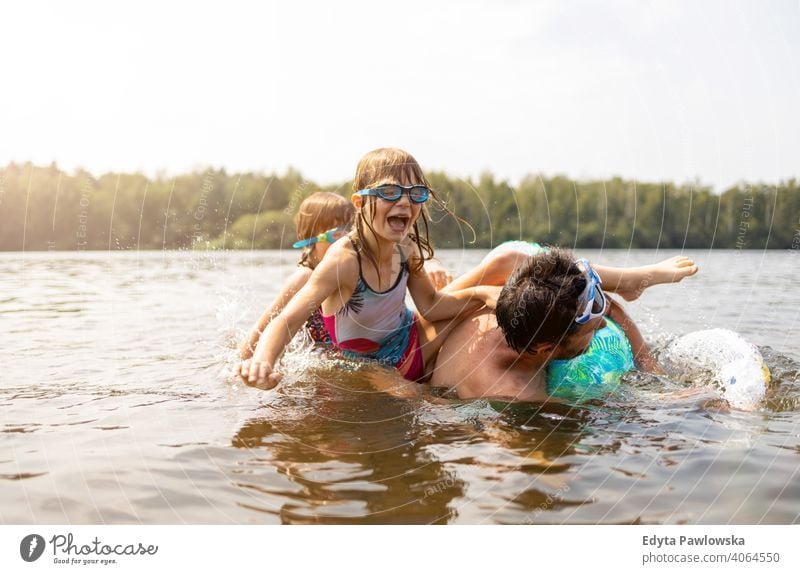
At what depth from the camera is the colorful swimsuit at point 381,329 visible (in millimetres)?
4664

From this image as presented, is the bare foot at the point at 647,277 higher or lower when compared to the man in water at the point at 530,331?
higher

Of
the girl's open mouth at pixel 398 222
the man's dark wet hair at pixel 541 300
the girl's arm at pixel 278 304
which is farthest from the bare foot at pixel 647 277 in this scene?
the girl's arm at pixel 278 304

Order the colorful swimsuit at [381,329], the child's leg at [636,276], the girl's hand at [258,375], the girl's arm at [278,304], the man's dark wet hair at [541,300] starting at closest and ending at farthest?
the girl's hand at [258,375] → the man's dark wet hair at [541,300] → the colorful swimsuit at [381,329] → the child's leg at [636,276] → the girl's arm at [278,304]

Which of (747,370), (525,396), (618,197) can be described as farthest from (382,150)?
(618,197)

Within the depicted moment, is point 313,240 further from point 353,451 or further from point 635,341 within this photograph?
point 353,451

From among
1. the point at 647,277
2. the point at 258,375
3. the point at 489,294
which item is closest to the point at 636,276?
the point at 647,277

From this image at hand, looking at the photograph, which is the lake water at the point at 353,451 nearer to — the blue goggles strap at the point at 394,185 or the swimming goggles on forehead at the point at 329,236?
the swimming goggles on forehead at the point at 329,236

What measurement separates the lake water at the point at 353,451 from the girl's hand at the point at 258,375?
30 cm

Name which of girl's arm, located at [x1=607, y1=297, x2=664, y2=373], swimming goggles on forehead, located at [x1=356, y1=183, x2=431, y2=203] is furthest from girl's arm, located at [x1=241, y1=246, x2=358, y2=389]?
girl's arm, located at [x1=607, y1=297, x2=664, y2=373]

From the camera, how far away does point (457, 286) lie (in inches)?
193

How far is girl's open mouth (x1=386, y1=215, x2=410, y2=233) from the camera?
169 inches
